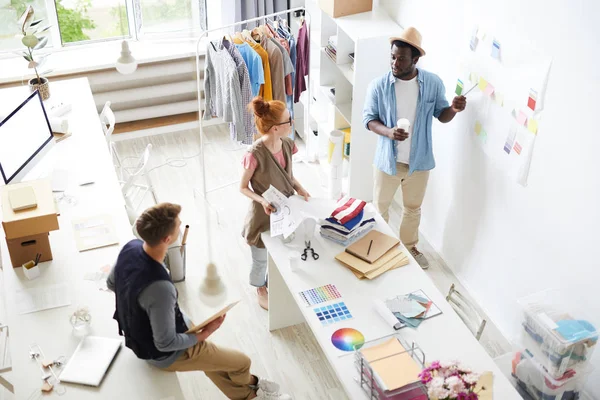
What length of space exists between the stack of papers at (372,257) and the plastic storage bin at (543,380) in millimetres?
754

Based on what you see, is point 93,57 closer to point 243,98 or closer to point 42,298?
point 243,98

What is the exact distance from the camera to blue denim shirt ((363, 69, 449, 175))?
3.98 m

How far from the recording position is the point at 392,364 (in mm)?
2742

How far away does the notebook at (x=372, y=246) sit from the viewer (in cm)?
332

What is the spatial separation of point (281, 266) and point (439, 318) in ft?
2.57

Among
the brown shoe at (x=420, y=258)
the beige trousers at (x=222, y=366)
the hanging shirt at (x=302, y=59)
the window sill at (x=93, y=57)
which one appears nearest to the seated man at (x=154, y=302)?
the beige trousers at (x=222, y=366)

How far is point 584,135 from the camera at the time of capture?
3.17 m

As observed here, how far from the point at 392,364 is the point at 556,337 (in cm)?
88

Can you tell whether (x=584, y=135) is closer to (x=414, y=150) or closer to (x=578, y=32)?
(x=578, y=32)

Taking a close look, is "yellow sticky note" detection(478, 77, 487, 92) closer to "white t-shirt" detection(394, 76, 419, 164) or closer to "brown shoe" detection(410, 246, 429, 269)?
"white t-shirt" detection(394, 76, 419, 164)

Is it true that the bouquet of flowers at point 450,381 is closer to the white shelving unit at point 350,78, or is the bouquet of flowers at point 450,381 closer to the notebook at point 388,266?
the notebook at point 388,266

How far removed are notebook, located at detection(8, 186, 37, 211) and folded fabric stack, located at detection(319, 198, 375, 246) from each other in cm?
139

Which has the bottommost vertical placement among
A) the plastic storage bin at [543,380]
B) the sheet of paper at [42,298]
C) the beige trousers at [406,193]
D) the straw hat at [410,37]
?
the plastic storage bin at [543,380]

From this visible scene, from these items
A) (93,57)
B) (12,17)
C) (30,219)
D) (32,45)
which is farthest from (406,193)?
(12,17)
